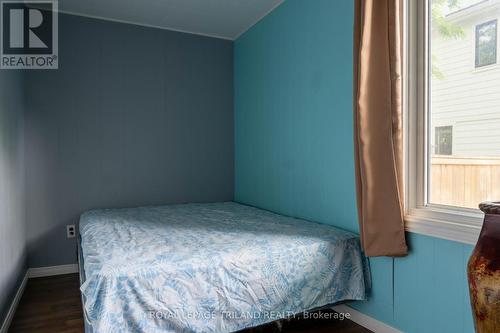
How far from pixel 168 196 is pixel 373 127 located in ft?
7.82

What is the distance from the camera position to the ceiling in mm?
3055

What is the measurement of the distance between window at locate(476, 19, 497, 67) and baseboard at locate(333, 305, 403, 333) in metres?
1.49

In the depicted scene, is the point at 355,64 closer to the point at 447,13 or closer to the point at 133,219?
the point at 447,13

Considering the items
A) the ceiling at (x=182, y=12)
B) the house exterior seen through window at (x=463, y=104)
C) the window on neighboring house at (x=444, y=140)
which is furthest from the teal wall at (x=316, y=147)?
the window on neighboring house at (x=444, y=140)

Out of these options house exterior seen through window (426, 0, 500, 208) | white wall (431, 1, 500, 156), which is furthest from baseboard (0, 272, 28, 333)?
white wall (431, 1, 500, 156)

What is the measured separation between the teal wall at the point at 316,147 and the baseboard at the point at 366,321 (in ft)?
0.12

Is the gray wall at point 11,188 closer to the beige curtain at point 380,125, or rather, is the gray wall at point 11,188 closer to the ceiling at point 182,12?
the ceiling at point 182,12

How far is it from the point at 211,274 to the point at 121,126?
2.27 meters

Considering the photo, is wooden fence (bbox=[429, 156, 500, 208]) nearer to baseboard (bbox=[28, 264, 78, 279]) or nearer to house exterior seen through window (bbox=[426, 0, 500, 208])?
house exterior seen through window (bbox=[426, 0, 500, 208])

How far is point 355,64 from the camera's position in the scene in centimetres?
202

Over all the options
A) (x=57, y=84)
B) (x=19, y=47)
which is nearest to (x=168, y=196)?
(x=57, y=84)

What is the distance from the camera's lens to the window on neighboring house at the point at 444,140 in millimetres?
1838

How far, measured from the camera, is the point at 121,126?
3.47m

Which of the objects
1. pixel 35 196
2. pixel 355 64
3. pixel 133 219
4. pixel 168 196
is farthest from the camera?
pixel 168 196
